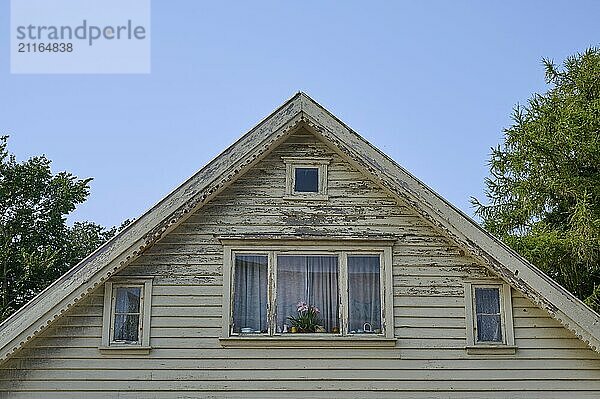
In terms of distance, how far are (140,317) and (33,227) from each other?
1595cm

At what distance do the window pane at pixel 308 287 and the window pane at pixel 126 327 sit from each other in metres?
2.08

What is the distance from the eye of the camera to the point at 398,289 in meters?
11.8

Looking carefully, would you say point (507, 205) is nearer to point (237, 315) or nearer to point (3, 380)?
point (237, 315)

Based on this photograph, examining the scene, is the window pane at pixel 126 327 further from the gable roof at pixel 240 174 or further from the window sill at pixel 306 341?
the window sill at pixel 306 341

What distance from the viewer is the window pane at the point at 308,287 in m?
11.8

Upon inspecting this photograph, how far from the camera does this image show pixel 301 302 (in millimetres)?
11906

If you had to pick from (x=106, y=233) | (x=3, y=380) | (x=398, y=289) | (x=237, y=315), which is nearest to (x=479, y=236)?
(x=398, y=289)

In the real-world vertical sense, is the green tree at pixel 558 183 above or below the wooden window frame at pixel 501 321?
above

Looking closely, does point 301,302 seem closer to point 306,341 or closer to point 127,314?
point 306,341

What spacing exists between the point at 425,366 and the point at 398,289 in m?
1.17

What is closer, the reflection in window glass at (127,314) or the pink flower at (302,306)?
the reflection in window glass at (127,314)

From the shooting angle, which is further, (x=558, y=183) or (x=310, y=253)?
(x=558, y=183)

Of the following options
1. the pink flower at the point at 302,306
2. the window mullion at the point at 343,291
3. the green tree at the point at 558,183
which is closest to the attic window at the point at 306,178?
the window mullion at the point at 343,291

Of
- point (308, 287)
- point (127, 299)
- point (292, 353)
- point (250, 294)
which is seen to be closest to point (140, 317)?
point (127, 299)
